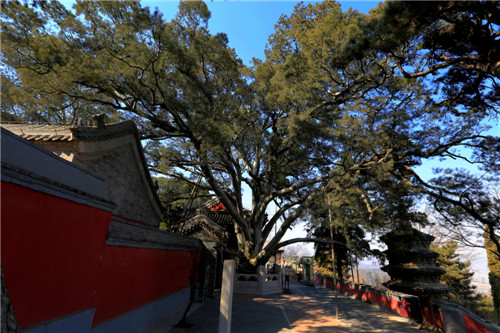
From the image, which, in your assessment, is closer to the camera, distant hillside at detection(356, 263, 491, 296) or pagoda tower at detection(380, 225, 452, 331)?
pagoda tower at detection(380, 225, 452, 331)

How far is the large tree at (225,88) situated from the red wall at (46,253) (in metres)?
4.50

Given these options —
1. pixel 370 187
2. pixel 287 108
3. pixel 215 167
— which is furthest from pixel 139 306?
pixel 370 187

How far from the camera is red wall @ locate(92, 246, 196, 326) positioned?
202 inches

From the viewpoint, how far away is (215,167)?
49.0 feet

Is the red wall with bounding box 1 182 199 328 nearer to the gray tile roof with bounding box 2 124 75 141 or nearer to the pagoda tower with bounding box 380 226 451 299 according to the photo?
the gray tile roof with bounding box 2 124 75 141

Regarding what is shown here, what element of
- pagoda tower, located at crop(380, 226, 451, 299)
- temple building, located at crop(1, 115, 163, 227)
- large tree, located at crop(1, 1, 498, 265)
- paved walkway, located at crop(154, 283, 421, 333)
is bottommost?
paved walkway, located at crop(154, 283, 421, 333)

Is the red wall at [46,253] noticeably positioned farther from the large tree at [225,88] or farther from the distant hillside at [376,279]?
the distant hillside at [376,279]

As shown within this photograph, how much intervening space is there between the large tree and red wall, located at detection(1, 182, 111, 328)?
450 cm

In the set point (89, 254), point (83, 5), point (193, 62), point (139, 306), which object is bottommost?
point (139, 306)

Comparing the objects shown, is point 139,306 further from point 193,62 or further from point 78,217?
point 193,62

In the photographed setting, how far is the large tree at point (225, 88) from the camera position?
7191mm

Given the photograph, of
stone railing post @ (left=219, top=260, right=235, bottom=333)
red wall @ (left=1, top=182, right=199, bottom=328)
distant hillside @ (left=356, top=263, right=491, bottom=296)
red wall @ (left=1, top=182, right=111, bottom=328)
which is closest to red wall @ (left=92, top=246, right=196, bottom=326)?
red wall @ (left=1, top=182, right=199, bottom=328)

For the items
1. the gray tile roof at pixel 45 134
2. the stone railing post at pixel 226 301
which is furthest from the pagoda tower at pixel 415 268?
the gray tile roof at pixel 45 134

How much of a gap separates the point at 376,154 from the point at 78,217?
10355 mm
